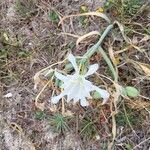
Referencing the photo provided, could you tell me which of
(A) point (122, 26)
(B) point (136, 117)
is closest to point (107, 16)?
(A) point (122, 26)

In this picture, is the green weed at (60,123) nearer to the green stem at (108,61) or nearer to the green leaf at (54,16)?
the green stem at (108,61)

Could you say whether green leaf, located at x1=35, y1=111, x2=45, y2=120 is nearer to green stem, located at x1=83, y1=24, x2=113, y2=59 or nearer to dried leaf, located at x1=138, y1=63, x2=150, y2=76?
Result: green stem, located at x1=83, y1=24, x2=113, y2=59

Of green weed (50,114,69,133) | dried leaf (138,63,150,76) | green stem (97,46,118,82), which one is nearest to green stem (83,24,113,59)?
green stem (97,46,118,82)

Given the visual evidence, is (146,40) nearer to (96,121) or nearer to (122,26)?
(122,26)

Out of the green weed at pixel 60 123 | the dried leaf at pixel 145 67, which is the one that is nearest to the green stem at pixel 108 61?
the dried leaf at pixel 145 67

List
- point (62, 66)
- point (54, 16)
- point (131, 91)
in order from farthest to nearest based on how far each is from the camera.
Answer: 1. point (54, 16)
2. point (62, 66)
3. point (131, 91)

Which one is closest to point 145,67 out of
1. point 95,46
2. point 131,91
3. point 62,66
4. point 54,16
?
point 131,91

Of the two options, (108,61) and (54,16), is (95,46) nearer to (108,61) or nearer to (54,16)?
(108,61)
